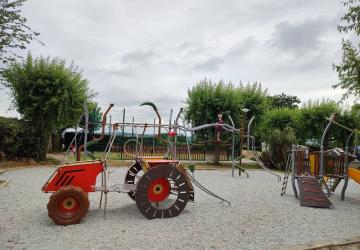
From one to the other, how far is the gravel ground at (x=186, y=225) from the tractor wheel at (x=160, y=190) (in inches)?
7.0

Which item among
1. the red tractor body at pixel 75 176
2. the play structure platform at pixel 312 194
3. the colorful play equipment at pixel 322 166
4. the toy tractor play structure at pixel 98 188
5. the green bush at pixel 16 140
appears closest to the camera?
the toy tractor play structure at pixel 98 188

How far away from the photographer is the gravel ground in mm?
5316

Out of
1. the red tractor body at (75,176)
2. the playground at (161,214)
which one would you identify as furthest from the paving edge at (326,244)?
the red tractor body at (75,176)

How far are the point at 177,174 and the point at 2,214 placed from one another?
3.24 m

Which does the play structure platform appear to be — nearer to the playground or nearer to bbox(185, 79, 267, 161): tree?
the playground

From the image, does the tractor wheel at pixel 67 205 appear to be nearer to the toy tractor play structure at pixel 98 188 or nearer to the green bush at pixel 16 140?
the toy tractor play structure at pixel 98 188

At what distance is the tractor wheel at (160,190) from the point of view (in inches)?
270

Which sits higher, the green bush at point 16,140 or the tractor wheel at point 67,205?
the green bush at point 16,140

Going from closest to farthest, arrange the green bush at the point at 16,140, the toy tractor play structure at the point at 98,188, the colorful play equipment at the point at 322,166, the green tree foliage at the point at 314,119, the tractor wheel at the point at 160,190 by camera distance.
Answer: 1. the toy tractor play structure at the point at 98,188
2. the tractor wheel at the point at 160,190
3. the colorful play equipment at the point at 322,166
4. the green bush at the point at 16,140
5. the green tree foliage at the point at 314,119

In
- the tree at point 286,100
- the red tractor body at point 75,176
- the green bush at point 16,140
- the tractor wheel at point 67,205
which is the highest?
Answer: the tree at point 286,100

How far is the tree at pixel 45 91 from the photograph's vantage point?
54.7 feet

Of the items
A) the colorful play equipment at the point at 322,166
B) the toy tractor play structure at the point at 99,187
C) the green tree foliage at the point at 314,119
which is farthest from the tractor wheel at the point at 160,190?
the green tree foliage at the point at 314,119

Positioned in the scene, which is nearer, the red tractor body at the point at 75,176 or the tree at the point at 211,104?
the red tractor body at the point at 75,176

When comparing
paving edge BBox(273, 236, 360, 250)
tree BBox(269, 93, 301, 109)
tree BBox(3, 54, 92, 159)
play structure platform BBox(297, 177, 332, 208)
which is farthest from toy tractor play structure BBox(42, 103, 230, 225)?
tree BBox(269, 93, 301, 109)
